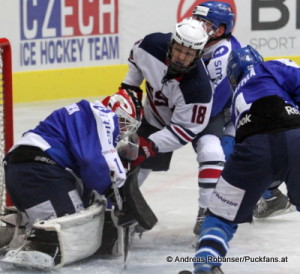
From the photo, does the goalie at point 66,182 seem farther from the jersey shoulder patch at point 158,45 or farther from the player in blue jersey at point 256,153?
the jersey shoulder patch at point 158,45

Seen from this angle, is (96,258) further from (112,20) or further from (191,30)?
(112,20)

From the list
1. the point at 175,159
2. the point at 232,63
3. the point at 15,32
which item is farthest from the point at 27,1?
the point at 232,63

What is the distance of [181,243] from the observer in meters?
4.12

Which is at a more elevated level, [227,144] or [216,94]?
[216,94]

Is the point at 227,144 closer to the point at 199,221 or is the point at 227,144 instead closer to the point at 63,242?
the point at 199,221

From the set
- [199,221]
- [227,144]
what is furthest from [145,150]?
[227,144]

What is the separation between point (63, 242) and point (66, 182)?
0.23m

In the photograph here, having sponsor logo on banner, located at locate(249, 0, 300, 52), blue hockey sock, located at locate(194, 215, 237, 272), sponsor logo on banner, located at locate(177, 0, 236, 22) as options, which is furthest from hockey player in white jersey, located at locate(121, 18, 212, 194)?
sponsor logo on banner, located at locate(249, 0, 300, 52)

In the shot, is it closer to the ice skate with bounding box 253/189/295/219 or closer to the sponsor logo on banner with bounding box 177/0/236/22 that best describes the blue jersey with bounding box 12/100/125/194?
the ice skate with bounding box 253/189/295/219

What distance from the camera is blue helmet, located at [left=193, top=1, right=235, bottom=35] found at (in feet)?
14.6

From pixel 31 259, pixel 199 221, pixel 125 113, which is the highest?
pixel 125 113

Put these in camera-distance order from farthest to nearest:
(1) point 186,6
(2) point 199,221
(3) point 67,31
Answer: (1) point 186,6 → (3) point 67,31 → (2) point 199,221

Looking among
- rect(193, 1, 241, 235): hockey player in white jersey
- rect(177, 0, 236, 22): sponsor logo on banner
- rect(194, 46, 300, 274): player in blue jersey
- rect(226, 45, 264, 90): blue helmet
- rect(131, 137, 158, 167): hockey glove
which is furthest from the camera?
rect(177, 0, 236, 22): sponsor logo on banner

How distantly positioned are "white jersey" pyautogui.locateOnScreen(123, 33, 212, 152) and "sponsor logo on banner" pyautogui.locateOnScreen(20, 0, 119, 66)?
3082mm
